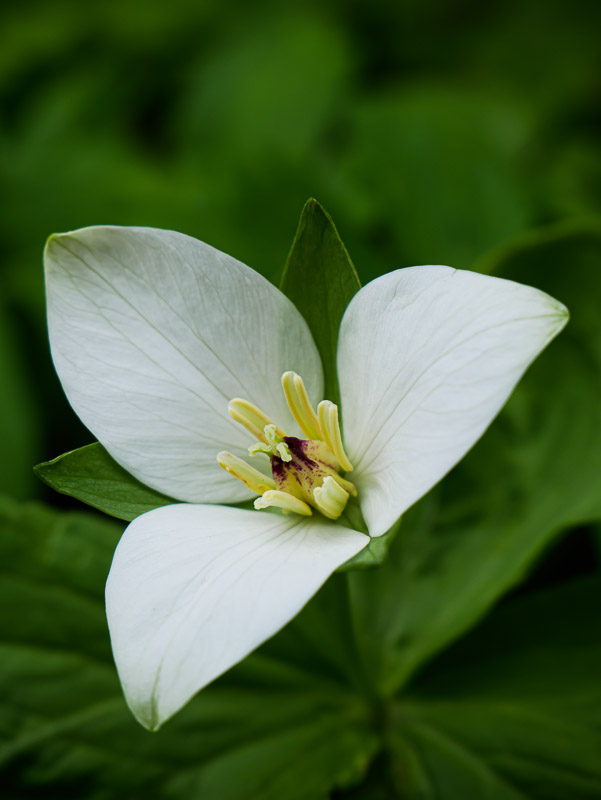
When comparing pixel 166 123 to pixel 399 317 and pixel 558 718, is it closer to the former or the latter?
pixel 399 317

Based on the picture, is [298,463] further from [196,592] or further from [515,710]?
[515,710]

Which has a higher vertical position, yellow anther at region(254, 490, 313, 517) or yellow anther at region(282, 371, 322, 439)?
yellow anther at region(282, 371, 322, 439)

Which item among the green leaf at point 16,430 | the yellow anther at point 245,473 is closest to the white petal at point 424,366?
the yellow anther at point 245,473

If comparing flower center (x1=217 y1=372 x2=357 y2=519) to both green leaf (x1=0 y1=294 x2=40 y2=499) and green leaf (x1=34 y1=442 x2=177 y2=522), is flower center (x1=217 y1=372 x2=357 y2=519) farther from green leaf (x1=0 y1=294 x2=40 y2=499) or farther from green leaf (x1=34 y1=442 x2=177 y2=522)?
green leaf (x1=0 y1=294 x2=40 y2=499)

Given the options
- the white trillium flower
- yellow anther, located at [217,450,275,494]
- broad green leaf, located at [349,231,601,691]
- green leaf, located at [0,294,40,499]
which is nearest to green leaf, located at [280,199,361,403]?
the white trillium flower

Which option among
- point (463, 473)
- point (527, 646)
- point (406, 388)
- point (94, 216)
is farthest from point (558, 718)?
point (94, 216)

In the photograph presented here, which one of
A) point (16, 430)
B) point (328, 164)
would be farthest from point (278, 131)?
point (16, 430)
